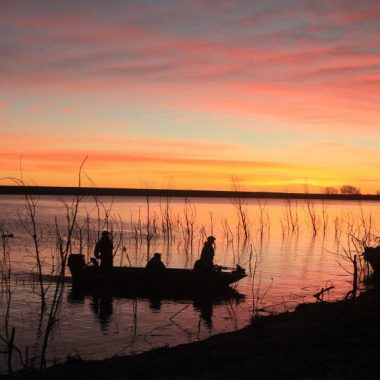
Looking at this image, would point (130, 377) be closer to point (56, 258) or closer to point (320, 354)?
point (320, 354)

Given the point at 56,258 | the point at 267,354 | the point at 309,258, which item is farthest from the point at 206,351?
the point at 309,258

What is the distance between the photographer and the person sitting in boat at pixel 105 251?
19.3 meters

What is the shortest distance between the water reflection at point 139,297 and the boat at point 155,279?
1.12ft

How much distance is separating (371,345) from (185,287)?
461 inches

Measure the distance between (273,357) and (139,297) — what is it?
1077 cm

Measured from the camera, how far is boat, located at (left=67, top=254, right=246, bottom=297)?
1934 cm

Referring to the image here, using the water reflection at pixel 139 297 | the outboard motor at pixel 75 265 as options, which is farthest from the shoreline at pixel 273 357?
the outboard motor at pixel 75 265

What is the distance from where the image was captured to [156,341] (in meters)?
12.5

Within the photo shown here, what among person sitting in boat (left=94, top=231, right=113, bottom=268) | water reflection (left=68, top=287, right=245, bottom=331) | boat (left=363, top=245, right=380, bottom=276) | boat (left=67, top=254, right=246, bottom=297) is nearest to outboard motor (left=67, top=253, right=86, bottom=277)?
boat (left=67, top=254, right=246, bottom=297)

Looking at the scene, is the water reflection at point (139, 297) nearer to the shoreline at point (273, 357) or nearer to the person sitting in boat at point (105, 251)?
the person sitting in boat at point (105, 251)

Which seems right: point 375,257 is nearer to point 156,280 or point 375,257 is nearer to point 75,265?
point 156,280

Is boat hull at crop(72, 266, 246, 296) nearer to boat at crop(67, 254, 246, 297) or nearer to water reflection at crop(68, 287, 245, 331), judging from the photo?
boat at crop(67, 254, 246, 297)

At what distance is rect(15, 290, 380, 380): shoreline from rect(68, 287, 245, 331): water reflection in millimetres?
5840

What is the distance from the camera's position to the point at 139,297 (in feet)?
60.8
